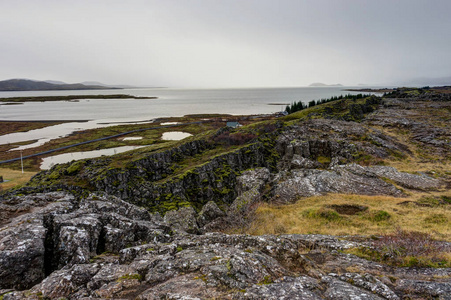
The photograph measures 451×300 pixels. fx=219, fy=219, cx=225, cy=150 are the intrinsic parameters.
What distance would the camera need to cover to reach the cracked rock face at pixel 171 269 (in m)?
8.34

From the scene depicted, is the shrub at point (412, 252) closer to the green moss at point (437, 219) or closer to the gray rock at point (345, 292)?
the gray rock at point (345, 292)

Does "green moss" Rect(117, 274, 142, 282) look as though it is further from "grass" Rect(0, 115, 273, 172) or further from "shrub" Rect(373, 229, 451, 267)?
"grass" Rect(0, 115, 273, 172)

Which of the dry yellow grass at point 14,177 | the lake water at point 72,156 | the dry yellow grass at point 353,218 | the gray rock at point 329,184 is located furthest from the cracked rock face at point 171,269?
the lake water at point 72,156

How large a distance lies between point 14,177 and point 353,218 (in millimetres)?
71372

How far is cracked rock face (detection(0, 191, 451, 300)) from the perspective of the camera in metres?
8.34

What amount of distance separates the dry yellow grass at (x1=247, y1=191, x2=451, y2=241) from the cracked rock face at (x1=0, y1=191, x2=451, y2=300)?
26.6 ft

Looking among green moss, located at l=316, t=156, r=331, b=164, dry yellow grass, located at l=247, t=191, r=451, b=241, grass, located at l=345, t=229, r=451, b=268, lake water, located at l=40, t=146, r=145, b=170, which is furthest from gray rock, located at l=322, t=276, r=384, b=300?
lake water, located at l=40, t=146, r=145, b=170

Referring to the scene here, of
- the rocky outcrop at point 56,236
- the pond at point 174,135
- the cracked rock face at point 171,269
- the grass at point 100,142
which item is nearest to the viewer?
the cracked rock face at point 171,269

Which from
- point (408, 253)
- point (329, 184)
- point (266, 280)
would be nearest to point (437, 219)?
point (329, 184)

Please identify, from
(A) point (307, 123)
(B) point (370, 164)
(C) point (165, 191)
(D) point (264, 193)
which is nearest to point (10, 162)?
(C) point (165, 191)

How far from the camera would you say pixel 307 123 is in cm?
6156

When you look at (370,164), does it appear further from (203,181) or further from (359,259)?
(359,259)

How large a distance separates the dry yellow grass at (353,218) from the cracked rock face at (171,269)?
8100mm

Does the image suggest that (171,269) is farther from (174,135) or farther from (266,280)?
(174,135)
